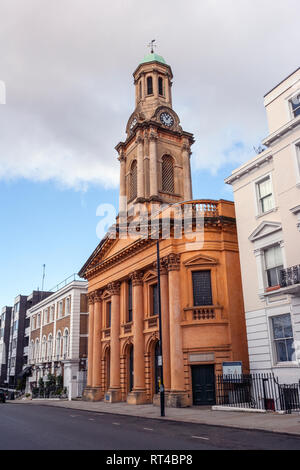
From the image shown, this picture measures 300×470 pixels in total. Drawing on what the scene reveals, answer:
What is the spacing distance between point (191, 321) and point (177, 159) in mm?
21784

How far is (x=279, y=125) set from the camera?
20.3 metres

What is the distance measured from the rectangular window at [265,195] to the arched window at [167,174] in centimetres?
1858

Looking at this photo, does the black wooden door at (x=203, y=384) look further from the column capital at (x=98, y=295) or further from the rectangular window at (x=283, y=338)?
the column capital at (x=98, y=295)

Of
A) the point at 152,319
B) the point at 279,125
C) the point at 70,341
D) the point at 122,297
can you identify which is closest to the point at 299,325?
the point at 279,125

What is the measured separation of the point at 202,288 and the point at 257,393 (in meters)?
7.37

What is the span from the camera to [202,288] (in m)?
25.5

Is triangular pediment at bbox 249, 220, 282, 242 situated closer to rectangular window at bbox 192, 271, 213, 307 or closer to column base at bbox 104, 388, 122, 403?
rectangular window at bbox 192, 271, 213, 307

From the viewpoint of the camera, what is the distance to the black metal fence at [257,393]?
58.1 ft

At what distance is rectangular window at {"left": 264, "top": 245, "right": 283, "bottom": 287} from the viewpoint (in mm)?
20141

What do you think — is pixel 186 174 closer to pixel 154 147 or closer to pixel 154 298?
pixel 154 147

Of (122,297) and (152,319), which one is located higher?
(122,297)

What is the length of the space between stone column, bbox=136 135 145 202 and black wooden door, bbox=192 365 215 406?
1835cm

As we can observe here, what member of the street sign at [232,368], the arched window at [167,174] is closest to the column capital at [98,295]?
the arched window at [167,174]
